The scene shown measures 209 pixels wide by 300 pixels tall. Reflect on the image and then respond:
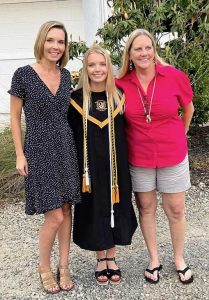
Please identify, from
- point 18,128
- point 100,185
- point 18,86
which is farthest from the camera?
point 100,185

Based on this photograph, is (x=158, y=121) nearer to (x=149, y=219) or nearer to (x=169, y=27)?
(x=149, y=219)

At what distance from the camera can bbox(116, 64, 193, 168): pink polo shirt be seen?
316 centimetres

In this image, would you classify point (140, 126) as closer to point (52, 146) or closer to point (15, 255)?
point (52, 146)

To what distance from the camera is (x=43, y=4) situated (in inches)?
324

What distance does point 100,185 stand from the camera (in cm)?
327

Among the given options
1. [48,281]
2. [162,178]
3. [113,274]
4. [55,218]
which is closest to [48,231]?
[55,218]

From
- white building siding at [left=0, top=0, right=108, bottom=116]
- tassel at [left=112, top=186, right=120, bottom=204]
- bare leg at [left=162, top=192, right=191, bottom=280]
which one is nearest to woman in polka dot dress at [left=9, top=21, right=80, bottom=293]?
tassel at [left=112, top=186, right=120, bottom=204]

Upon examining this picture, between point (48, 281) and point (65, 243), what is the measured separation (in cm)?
32

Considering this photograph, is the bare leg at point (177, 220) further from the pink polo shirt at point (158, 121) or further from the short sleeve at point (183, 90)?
the short sleeve at point (183, 90)

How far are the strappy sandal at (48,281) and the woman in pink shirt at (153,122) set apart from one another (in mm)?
Answer: 915

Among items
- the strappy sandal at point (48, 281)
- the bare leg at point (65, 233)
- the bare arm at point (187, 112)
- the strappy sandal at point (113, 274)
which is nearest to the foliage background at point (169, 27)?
the bare arm at point (187, 112)

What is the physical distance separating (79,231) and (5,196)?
2.33 meters

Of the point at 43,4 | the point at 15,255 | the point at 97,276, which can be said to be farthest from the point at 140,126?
the point at 43,4

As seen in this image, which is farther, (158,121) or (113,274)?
(113,274)
